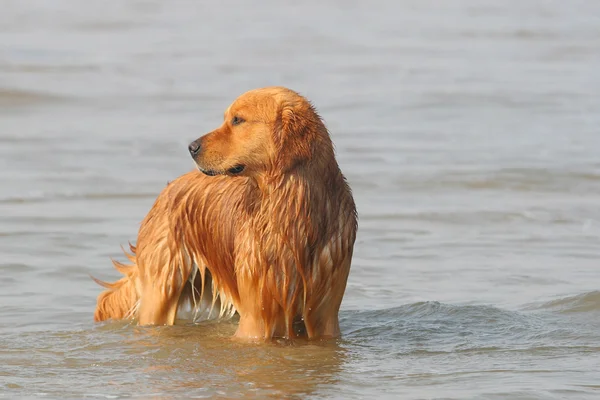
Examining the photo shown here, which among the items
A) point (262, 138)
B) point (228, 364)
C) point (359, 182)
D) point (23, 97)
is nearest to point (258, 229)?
point (262, 138)

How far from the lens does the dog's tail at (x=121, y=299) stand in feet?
27.9

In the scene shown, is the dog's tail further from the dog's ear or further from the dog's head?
the dog's ear

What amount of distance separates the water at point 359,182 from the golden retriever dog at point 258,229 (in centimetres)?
23

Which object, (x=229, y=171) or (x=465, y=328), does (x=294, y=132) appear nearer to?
(x=229, y=171)

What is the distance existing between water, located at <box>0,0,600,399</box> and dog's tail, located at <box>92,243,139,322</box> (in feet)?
0.54

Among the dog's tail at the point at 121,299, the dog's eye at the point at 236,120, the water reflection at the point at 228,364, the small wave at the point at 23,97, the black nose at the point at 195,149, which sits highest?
the small wave at the point at 23,97

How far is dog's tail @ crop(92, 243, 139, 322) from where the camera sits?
8492 mm

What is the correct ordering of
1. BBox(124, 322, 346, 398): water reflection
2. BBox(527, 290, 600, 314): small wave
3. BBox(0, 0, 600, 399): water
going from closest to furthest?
BBox(124, 322, 346, 398): water reflection < BBox(0, 0, 600, 399): water < BBox(527, 290, 600, 314): small wave

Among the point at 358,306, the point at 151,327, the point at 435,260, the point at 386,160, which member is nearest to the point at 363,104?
the point at 386,160

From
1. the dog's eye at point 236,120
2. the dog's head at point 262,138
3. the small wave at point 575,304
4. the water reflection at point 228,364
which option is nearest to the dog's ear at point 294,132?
the dog's head at point 262,138

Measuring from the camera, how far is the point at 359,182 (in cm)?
1320

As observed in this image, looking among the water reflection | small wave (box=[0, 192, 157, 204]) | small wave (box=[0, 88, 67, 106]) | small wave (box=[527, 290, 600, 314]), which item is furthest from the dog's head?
small wave (box=[0, 88, 67, 106])

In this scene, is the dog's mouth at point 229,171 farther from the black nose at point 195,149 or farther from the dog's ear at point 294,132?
the dog's ear at point 294,132

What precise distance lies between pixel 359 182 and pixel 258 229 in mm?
5765
